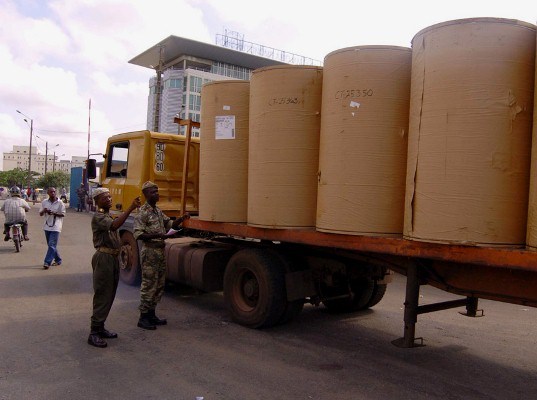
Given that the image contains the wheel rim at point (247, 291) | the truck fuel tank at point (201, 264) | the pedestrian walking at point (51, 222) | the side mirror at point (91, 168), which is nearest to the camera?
the wheel rim at point (247, 291)

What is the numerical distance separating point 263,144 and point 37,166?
498ft

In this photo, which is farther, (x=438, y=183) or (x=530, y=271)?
(x=438, y=183)

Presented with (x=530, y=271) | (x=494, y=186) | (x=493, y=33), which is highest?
(x=493, y=33)

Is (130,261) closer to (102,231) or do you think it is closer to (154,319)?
(154,319)

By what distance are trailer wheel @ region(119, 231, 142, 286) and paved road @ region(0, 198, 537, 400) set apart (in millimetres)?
598

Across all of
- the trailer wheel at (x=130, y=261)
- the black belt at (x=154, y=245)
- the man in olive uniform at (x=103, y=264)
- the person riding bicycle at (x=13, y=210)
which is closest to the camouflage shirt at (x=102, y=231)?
the man in olive uniform at (x=103, y=264)

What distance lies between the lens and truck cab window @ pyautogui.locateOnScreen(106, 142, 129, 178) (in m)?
8.05

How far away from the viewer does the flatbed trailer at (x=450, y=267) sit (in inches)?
132

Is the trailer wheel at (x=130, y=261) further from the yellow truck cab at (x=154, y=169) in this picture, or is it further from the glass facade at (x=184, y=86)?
the glass facade at (x=184, y=86)

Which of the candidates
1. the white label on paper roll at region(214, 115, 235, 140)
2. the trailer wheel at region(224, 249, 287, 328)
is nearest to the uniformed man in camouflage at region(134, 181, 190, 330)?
the trailer wheel at region(224, 249, 287, 328)

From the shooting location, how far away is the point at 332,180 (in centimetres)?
434

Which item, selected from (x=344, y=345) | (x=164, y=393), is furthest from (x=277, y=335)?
(x=164, y=393)

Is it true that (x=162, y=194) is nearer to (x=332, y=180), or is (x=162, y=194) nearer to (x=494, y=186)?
(x=332, y=180)

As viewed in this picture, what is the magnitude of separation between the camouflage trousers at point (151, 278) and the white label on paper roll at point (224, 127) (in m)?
1.57
